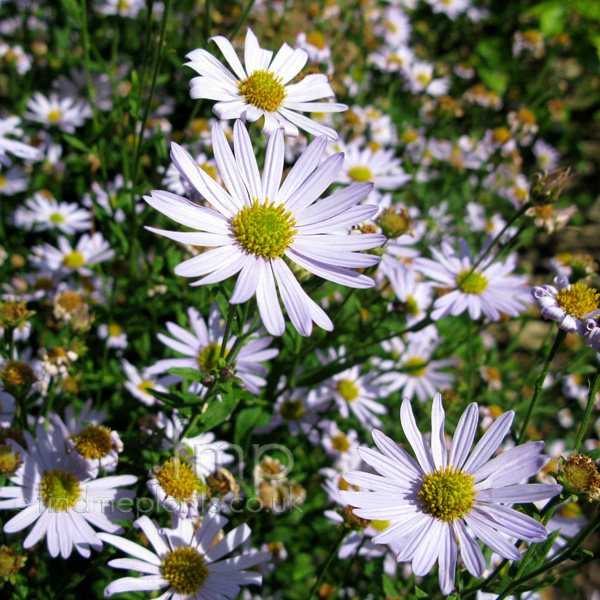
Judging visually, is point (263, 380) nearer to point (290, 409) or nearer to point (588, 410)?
point (290, 409)

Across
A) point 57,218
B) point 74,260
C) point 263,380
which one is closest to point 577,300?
point 263,380

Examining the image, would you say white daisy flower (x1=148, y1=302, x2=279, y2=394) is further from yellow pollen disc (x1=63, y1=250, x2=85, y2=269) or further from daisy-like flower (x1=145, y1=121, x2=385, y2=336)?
yellow pollen disc (x1=63, y1=250, x2=85, y2=269)

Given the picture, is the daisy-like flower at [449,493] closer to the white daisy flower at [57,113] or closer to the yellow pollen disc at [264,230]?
the yellow pollen disc at [264,230]

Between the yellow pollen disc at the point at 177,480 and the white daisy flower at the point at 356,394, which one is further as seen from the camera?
the white daisy flower at the point at 356,394

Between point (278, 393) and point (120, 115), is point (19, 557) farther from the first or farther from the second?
point (120, 115)

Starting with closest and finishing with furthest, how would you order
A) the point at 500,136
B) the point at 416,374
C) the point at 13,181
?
the point at 416,374 → the point at 13,181 → the point at 500,136

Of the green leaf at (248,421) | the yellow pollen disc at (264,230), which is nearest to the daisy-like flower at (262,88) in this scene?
the yellow pollen disc at (264,230)

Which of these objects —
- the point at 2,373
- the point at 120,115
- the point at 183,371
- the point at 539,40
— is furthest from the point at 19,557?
the point at 539,40
